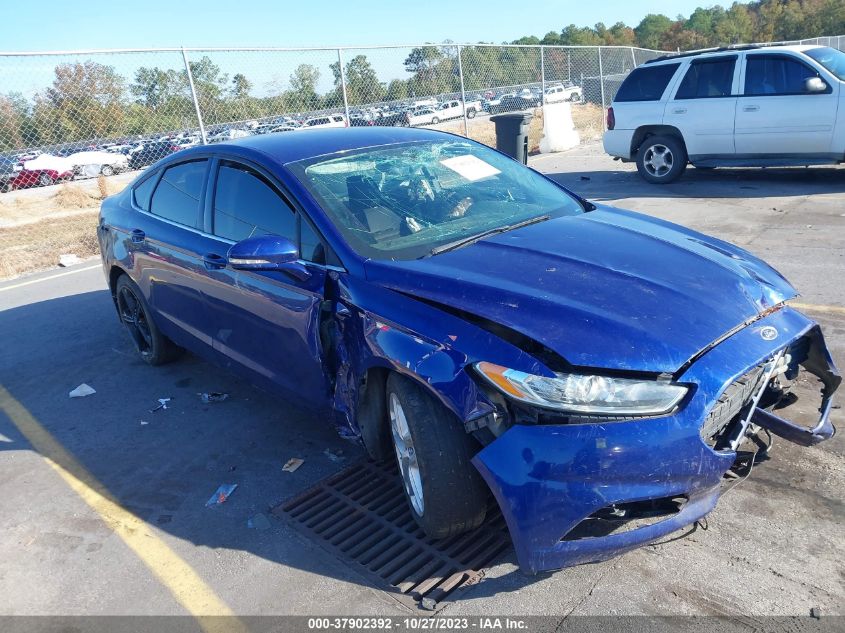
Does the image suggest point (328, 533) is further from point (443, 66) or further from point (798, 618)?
point (443, 66)

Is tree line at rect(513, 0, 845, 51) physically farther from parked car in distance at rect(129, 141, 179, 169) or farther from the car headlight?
the car headlight

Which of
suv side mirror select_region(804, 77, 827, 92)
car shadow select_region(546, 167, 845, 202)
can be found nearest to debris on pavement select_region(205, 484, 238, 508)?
car shadow select_region(546, 167, 845, 202)

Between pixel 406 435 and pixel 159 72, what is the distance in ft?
33.3

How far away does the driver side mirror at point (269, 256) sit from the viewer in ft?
10.5

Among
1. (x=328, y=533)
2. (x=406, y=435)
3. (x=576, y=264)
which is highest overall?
(x=576, y=264)

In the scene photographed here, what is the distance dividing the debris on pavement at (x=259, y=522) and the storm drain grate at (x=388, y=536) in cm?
7

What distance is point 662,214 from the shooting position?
8492 mm

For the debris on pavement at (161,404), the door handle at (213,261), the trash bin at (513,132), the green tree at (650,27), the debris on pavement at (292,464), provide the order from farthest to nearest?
the green tree at (650,27)
the trash bin at (513,132)
the debris on pavement at (161,404)
the door handle at (213,261)
the debris on pavement at (292,464)

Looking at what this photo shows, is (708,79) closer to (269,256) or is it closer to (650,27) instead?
(269,256)

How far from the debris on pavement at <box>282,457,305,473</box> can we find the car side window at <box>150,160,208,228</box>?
157 centimetres

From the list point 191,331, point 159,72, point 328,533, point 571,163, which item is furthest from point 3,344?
point 571,163

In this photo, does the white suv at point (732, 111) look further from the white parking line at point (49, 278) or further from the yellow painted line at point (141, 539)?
the yellow painted line at point (141, 539)

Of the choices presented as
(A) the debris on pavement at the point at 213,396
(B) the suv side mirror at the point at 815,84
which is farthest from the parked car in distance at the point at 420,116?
(A) the debris on pavement at the point at 213,396

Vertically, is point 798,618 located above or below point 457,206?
below
